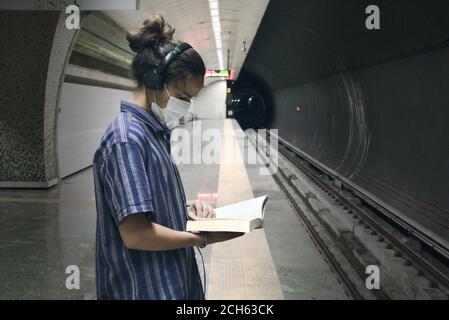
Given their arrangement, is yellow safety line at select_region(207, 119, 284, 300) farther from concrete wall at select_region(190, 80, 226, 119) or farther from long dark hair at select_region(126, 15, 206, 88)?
concrete wall at select_region(190, 80, 226, 119)

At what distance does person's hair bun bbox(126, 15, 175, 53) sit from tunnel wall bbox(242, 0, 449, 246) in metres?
4.05

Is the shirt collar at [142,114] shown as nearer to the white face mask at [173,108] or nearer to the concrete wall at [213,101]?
the white face mask at [173,108]

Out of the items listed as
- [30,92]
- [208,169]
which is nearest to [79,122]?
[30,92]

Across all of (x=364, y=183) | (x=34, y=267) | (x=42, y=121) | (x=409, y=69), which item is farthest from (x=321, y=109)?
(x=34, y=267)

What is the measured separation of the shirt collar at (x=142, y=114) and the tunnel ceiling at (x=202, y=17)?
6.51 m

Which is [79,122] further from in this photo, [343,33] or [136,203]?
[136,203]

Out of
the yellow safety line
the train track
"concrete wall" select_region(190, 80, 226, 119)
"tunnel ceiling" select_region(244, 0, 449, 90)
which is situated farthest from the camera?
"concrete wall" select_region(190, 80, 226, 119)

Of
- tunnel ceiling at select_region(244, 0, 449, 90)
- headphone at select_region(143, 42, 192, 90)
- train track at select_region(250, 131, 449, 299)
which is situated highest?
tunnel ceiling at select_region(244, 0, 449, 90)

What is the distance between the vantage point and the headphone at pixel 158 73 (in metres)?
1.60

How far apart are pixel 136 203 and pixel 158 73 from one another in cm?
46

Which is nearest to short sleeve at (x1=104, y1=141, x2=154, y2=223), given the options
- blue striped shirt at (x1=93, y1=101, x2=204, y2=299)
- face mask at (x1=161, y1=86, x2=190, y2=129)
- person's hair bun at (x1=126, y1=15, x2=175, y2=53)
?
blue striped shirt at (x1=93, y1=101, x2=204, y2=299)

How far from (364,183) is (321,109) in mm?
5949

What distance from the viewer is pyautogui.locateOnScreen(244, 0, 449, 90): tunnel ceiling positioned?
5520 millimetres

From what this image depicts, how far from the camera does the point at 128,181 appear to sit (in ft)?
4.69
